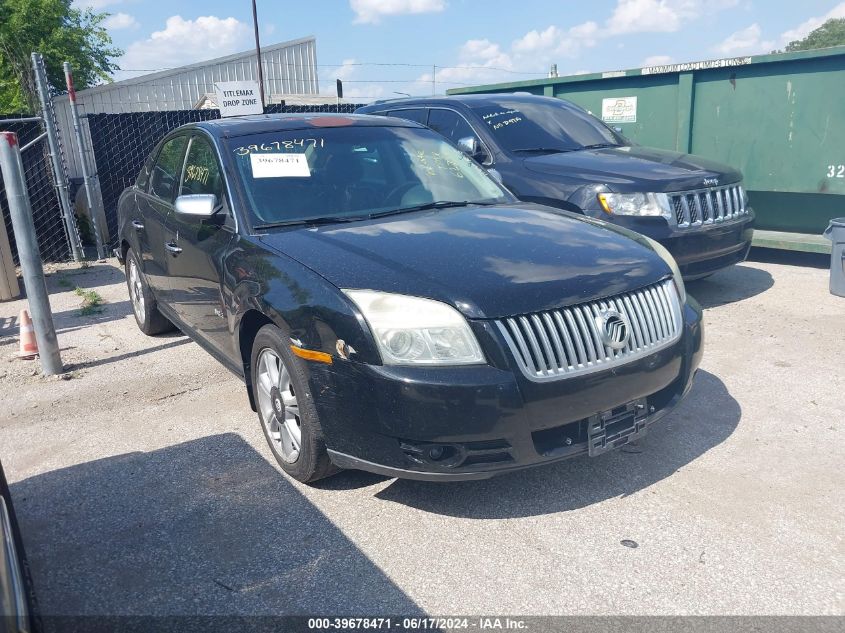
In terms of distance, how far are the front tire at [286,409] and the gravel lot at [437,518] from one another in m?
0.15

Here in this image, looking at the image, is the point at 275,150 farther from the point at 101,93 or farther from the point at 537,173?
the point at 101,93

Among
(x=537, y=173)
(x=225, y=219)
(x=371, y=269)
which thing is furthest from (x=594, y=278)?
(x=537, y=173)

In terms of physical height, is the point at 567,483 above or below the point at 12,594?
below

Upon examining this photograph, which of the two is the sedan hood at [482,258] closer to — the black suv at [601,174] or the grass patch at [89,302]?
the black suv at [601,174]

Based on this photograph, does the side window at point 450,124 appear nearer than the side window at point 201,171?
No

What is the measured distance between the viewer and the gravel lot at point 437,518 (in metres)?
2.65

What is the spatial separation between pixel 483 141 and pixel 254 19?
24.0 m

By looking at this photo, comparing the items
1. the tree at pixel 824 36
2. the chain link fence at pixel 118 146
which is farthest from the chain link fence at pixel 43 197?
the tree at pixel 824 36

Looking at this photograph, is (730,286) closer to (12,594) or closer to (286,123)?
(286,123)

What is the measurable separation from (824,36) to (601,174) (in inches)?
2520

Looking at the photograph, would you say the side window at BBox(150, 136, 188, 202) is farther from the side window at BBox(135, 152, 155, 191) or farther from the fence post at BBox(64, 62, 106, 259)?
the fence post at BBox(64, 62, 106, 259)

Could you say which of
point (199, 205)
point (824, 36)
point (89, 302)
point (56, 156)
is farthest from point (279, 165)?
point (824, 36)

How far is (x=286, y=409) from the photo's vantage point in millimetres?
3396

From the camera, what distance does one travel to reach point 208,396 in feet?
15.5
